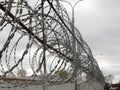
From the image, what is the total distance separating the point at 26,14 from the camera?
4762 millimetres

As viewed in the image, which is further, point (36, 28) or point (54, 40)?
point (54, 40)

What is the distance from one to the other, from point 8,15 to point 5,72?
22.6 inches

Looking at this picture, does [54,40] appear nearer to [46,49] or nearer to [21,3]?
[46,49]

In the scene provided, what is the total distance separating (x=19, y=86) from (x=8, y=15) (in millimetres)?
1202

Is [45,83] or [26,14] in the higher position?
[26,14]

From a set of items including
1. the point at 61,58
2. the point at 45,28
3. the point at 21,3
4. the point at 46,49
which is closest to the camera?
the point at 21,3

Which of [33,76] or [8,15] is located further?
[33,76]

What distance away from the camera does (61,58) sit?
24.3 ft

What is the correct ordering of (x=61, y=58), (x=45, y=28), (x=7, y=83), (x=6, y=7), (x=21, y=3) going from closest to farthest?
(x=6, y=7), (x=21, y=3), (x=7, y=83), (x=45, y=28), (x=61, y=58)

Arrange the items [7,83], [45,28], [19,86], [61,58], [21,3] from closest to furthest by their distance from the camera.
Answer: [21,3] → [7,83] → [19,86] → [45,28] → [61,58]

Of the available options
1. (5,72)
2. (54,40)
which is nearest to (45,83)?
(54,40)

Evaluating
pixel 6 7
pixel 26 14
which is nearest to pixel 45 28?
pixel 26 14

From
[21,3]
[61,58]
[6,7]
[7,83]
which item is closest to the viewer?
[6,7]

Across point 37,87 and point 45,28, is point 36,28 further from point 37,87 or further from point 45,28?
point 37,87
